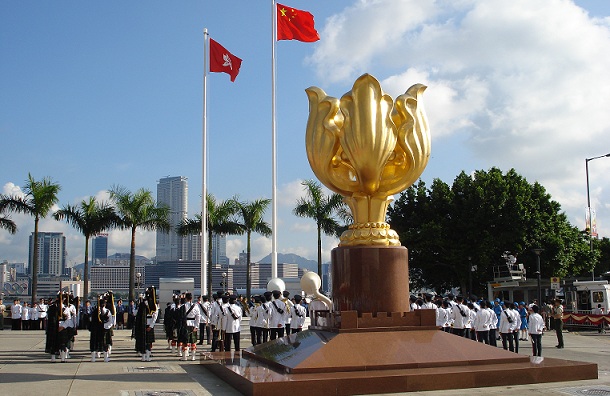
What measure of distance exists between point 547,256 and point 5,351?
2558 cm

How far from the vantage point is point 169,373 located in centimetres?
1273

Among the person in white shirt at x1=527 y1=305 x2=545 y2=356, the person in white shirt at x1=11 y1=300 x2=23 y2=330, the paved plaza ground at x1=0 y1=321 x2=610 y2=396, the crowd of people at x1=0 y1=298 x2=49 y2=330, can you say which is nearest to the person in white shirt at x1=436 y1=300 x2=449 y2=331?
the person in white shirt at x1=527 y1=305 x2=545 y2=356

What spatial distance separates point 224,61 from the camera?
23969 millimetres

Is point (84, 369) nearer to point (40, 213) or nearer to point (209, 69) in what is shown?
point (209, 69)

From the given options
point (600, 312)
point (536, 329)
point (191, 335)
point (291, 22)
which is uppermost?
point (291, 22)

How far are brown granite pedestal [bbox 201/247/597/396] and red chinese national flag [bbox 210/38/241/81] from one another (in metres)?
13.2

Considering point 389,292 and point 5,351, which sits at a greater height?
point 389,292

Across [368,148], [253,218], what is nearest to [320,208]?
[253,218]

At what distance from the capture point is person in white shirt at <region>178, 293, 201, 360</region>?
626 inches

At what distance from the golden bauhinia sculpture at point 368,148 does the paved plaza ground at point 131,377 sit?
12.9 ft

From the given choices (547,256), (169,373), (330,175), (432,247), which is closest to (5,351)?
(169,373)

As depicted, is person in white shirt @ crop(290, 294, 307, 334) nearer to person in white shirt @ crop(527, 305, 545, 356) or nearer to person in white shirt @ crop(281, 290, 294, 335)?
person in white shirt @ crop(281, 290, 294, 335)

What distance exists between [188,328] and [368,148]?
7.62 metres

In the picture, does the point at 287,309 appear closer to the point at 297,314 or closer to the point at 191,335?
the point at 297,314
